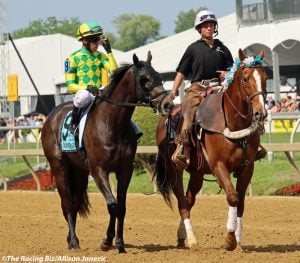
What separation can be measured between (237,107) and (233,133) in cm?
27

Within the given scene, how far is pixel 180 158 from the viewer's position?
10.5m

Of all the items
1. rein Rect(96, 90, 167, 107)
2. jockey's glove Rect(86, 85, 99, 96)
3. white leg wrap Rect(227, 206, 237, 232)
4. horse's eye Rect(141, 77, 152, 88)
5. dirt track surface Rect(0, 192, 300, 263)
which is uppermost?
horse's eye Rect(141, 77, 152, 88)

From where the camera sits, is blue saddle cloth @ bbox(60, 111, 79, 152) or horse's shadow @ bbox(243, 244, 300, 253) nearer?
horse's shadow @ bbox(243, 244, 300, 253)

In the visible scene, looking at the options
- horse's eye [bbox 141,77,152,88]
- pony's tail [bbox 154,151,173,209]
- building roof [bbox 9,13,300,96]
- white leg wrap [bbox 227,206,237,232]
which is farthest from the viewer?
building roof [bbox 9,13,300,96]

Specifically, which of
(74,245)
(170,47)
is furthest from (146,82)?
(170,47)

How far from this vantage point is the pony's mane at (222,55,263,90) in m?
9.44

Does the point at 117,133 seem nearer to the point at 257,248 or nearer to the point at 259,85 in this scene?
the point at 259,85

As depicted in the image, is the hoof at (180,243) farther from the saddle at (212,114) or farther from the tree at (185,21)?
the tree at (185,21)

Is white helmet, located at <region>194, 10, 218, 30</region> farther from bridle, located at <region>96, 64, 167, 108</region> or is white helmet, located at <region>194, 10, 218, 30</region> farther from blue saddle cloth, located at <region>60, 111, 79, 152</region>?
blue saddle cloth, located at <region>60, 111, 79, 152</region>

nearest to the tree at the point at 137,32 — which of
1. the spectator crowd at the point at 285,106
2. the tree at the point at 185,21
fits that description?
the tree at the point at 185,21

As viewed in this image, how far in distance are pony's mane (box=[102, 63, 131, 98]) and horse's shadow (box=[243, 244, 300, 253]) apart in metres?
2.24

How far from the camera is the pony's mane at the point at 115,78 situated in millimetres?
10188

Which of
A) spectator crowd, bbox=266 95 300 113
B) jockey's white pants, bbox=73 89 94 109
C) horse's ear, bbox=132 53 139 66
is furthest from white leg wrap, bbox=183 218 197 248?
spectator crowd, bbox=266 95 300 113

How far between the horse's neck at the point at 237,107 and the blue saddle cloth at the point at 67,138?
72.2 inches
